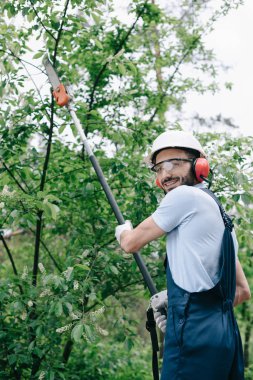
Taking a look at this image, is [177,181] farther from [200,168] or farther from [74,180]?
[74,180]

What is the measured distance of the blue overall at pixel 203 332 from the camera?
6.97 feet

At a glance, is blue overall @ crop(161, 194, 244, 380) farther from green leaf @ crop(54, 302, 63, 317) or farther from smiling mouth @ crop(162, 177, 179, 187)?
green leaf @ crop(54, 302, 63, 317)

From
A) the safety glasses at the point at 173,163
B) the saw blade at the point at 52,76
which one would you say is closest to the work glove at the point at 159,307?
the safety glasses at the point at 173,163

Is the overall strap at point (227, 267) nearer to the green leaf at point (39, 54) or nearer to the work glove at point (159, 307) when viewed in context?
the work glove at point (159, 307)

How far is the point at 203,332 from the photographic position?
2119 mm

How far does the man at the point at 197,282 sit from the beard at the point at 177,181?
0.06 metres

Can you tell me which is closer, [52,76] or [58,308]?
[58,308]

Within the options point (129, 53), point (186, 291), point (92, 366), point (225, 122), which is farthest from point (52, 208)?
point (225, 122)

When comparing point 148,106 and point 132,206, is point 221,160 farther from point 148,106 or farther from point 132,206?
point 148,106

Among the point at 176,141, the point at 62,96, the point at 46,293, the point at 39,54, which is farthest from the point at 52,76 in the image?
the point at 46,293

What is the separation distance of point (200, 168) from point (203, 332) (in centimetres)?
78

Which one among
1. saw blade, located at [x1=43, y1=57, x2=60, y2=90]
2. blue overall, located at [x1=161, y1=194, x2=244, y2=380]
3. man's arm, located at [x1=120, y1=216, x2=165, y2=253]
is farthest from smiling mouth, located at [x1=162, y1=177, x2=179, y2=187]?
saw blade, located at [x1=43, y1=57, x2=60, y2=90]

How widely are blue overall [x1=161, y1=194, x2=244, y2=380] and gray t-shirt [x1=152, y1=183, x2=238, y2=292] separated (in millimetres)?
49

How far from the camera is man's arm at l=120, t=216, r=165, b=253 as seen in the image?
7.50 feet
